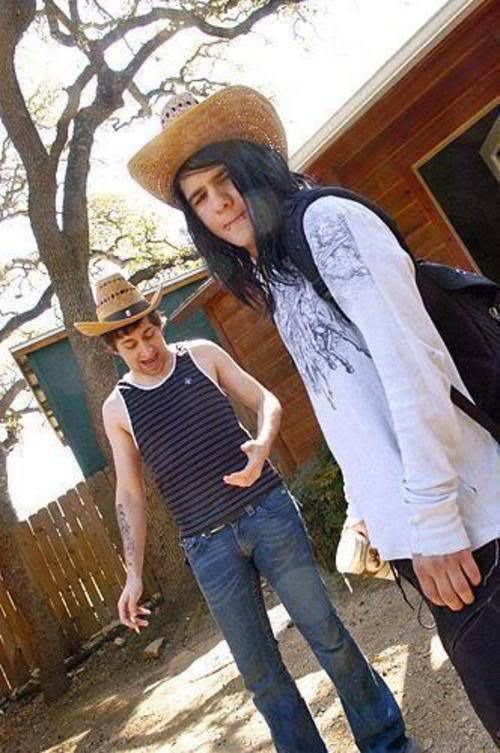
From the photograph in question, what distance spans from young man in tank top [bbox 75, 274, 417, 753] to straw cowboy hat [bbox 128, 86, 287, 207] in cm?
105

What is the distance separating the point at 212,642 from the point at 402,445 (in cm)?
559

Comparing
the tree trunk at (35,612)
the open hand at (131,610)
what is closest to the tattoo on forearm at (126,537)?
the open hand at (131,610)

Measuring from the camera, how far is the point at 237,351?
909cm

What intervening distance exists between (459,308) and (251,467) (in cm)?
124

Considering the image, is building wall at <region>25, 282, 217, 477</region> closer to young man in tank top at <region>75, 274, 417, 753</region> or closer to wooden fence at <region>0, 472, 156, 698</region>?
wooden fence at <region>0, 472, 156, 698</region>

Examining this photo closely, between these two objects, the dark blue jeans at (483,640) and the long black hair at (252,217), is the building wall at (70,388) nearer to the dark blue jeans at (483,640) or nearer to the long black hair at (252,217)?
the long black hair at (252,217)

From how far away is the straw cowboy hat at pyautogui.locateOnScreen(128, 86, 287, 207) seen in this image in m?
1.76

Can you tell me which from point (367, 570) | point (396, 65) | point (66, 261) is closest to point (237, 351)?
point (66, 261)

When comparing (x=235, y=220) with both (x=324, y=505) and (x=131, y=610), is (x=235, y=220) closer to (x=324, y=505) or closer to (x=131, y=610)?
(x=131, y=610)

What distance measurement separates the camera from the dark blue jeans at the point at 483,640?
4.42 feet

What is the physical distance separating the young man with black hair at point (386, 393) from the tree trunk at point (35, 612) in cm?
665

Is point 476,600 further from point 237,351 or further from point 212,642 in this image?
point 237,351

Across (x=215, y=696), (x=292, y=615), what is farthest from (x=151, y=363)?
(x=215, y=696)

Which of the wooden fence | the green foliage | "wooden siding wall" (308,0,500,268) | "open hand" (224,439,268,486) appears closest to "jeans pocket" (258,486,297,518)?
"open hand" (224,439,268,486)
